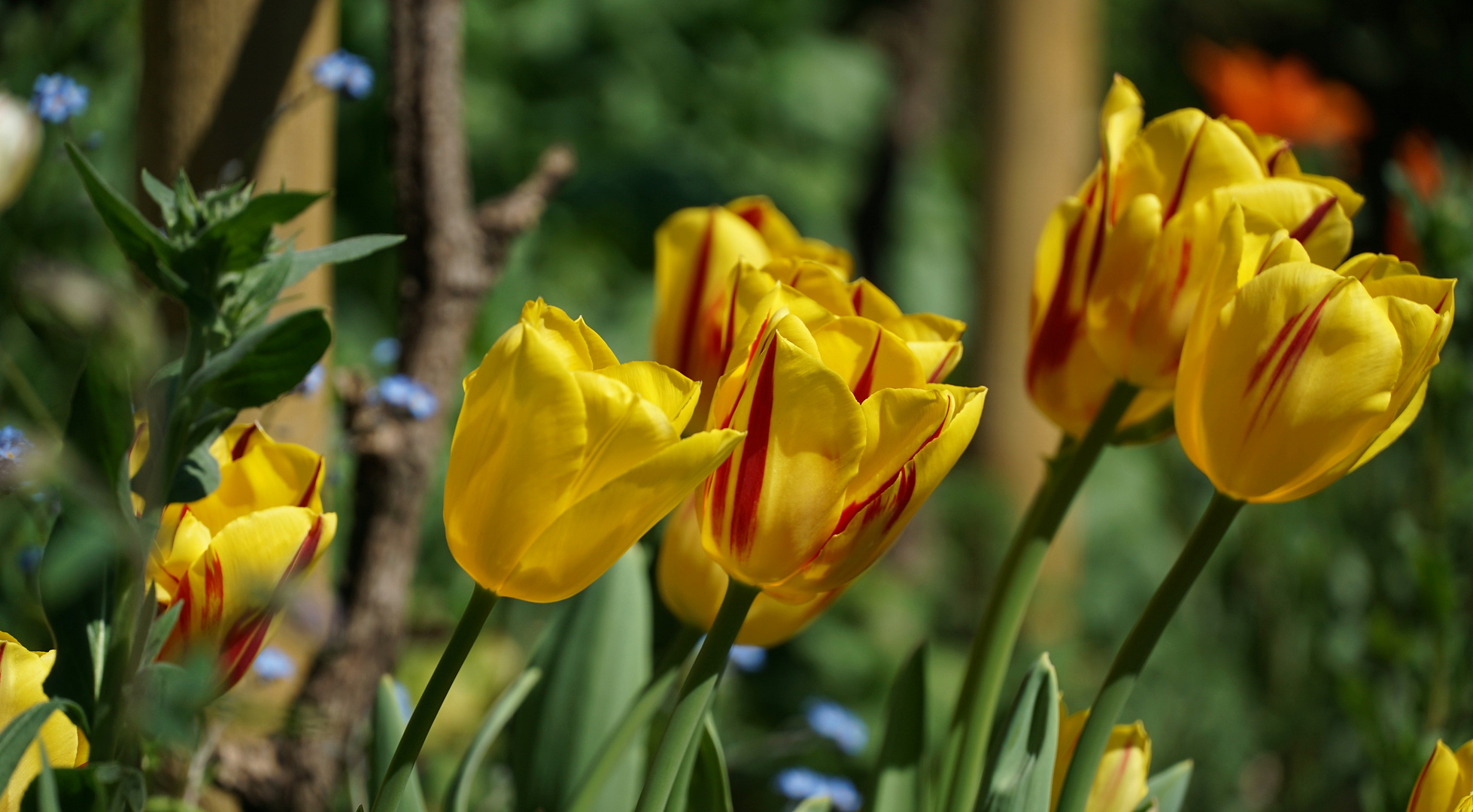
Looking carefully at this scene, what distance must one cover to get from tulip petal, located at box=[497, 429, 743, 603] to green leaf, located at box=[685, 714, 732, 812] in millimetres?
98

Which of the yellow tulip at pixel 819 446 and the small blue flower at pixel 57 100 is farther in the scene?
the small blue flower at pixel 57 100

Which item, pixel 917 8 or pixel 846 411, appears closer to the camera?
pixel 846 411

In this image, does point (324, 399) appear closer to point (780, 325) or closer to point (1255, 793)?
point (780, 325)

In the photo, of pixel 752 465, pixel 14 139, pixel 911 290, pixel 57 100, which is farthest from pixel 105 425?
pixel 911 290

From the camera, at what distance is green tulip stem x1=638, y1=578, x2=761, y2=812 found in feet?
0.88

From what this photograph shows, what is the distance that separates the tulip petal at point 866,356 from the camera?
10.9 inches

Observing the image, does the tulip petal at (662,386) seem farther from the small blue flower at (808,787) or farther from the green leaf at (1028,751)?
the small blue flower at (808,787)

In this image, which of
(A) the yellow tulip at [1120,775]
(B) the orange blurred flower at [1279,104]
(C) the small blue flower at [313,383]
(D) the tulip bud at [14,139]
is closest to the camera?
(A) the yellow tulip at [1120,775]

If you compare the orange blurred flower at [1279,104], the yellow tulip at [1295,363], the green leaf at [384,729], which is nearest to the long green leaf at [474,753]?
the green leaf at [384,729]

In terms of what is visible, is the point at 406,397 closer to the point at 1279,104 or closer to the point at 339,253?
the point at 339,253

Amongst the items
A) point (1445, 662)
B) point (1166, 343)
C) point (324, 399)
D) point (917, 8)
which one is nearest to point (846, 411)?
point (1166, 343)

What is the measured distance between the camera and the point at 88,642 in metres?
0.26

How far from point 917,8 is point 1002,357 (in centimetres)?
57

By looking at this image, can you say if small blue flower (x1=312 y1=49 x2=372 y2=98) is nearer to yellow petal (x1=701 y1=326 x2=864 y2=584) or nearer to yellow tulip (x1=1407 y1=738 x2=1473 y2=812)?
yellow petal (x1=701 y1=326 x2=864 y2=584)
